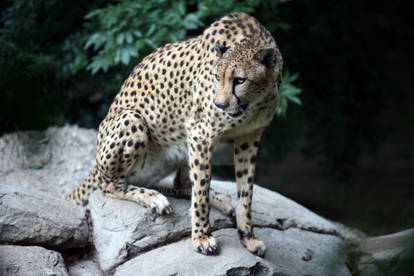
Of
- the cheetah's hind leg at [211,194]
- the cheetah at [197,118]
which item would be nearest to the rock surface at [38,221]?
the cheetah at [197,118]

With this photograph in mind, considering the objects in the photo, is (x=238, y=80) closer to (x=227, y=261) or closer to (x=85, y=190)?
(x=227, y=261)

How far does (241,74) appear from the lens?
117 inches

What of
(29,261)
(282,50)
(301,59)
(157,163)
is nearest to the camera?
(29,261)

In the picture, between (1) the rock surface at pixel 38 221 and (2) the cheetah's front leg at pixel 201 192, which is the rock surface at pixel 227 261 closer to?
(2) the cheetah's front leg at pixel 201 192

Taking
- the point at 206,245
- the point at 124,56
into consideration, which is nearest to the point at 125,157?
the point at 206,245

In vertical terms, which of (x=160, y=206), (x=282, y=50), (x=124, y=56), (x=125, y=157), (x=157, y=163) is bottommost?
(x=160, y=206)

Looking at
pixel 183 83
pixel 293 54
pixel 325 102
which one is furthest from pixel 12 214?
pixel 325 102

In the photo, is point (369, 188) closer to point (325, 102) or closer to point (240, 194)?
point (325, 102)

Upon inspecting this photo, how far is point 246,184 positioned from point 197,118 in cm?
63

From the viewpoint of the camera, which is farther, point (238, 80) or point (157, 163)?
point (157, 163)

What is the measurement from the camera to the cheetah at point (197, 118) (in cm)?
306

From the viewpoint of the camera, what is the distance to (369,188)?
29.0ft

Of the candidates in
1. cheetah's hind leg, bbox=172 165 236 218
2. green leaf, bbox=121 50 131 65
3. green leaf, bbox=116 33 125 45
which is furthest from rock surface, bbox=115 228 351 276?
green leaf, bbox=116 33 125 45

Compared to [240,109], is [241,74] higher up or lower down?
higher up
